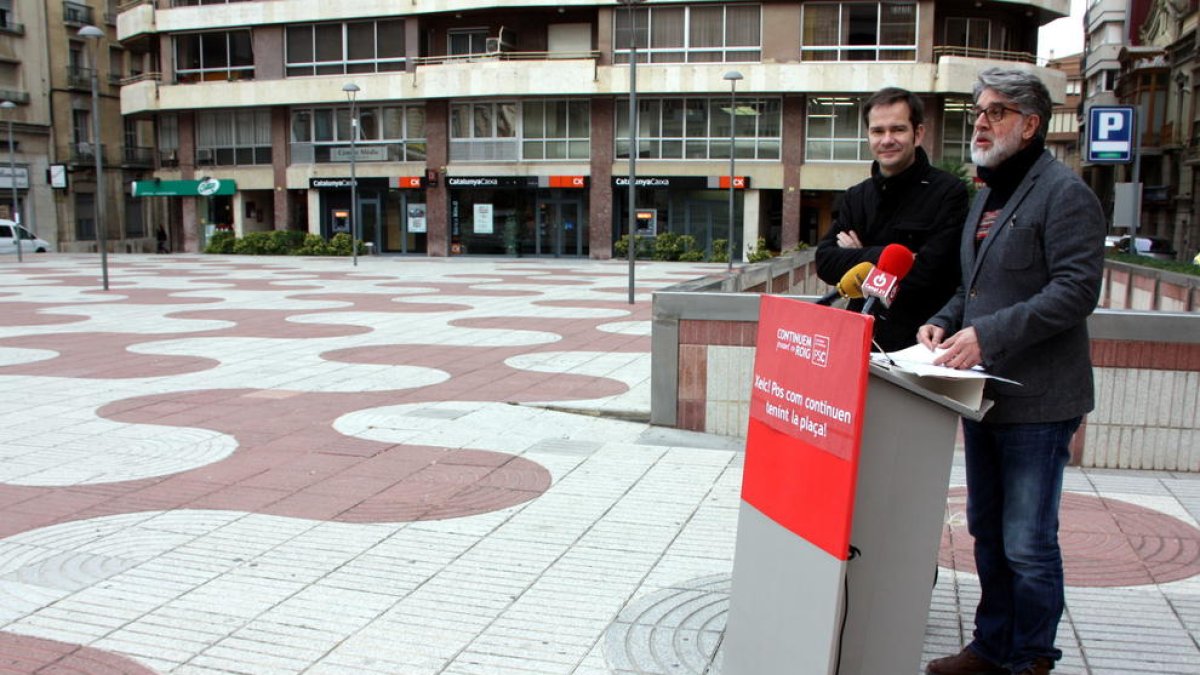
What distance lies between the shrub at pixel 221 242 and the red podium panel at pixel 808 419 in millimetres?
47220

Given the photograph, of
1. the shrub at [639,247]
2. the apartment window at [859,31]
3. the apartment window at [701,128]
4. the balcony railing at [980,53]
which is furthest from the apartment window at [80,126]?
the balcony railing at [980,53]

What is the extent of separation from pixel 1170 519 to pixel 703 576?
2.88 meters

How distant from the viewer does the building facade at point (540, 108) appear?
1554 inches

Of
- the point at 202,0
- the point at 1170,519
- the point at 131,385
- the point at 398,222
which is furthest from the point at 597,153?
the point at 1170,519

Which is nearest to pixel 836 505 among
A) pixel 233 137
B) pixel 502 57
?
pixel 502 57

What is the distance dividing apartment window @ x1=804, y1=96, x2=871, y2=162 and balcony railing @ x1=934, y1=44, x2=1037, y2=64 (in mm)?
3570

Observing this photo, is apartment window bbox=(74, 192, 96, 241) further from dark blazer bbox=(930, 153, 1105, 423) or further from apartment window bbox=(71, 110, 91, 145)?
dark blazer bbox=(930, 153, 1105, 423)

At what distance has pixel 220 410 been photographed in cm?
869

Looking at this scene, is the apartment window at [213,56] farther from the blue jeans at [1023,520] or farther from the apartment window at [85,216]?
the blue jeans at [1023,520]

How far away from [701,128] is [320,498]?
1444 inches

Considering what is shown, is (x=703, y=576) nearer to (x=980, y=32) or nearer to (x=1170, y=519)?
(x=1170, y=519)

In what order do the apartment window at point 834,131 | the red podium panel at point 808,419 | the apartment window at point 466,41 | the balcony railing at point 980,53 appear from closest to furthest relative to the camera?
the red podium panel at point 808,419
the balcony railing at point 980,53
the apartment window at point 834,131
the apartment window at point 466,41

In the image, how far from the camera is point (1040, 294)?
3217 mm

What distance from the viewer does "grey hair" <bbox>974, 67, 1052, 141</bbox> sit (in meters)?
3.30
